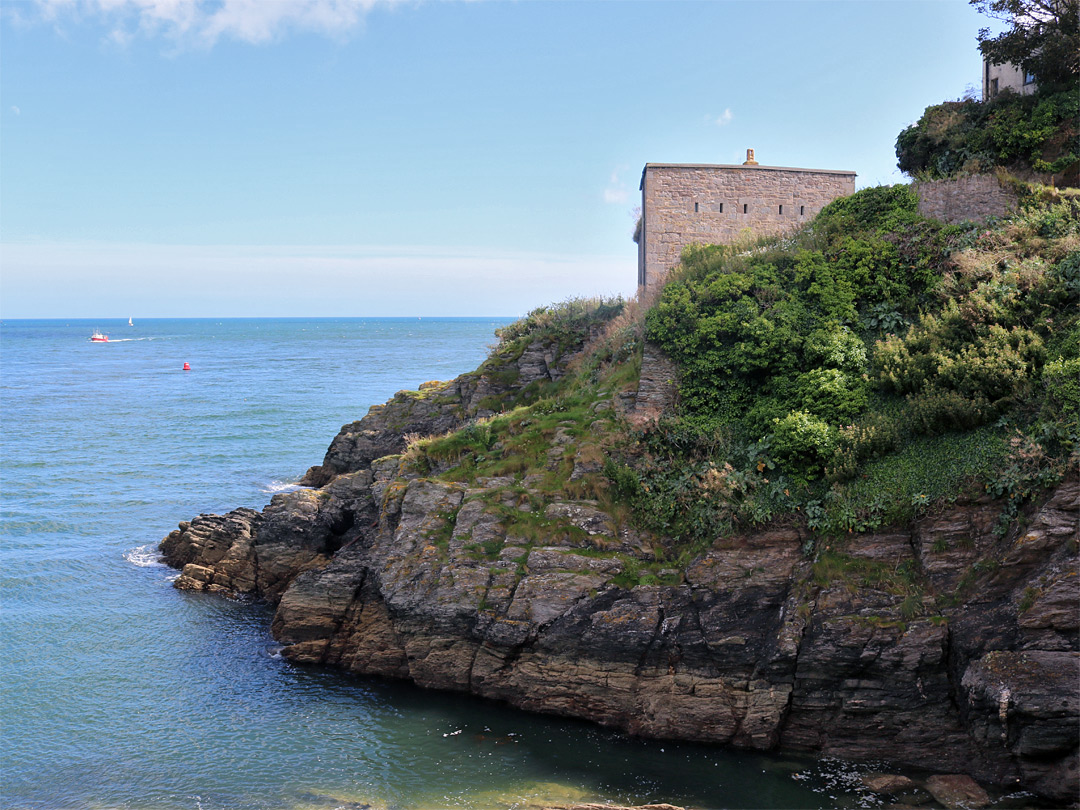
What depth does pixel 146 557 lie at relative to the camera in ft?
92.3

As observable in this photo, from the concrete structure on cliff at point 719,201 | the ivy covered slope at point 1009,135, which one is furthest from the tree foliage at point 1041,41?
the concrete structure on cliff at point 719,201

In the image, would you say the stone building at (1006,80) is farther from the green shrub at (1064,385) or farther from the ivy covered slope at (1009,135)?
the green shrub at (1064,385)

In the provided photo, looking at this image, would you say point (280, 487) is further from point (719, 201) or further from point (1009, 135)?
point (1009, 135)

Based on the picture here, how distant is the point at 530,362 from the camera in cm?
2952

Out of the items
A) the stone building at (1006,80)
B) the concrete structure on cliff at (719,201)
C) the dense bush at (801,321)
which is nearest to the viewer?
the dense bush at (801,321)

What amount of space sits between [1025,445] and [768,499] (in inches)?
195

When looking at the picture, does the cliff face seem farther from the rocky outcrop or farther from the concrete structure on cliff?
the concrete structure on cliff

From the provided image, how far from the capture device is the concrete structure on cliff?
28.1m

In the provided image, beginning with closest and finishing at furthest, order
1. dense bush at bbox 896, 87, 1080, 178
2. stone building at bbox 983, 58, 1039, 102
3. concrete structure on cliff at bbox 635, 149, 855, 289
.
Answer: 1. dense bush at bbox 896, 87, 1080, 178
2. stone building at bbox 983, 58, 1039, 102
3. concrete structure on cliff at bbox 635, 149, 855, 289

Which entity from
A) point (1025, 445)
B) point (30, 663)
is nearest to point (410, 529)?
point (30, 663)

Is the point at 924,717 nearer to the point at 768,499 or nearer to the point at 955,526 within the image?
the point at 955,526

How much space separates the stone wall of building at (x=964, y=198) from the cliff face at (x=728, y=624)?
11.5 metres

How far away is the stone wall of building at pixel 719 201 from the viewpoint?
92.3 feet

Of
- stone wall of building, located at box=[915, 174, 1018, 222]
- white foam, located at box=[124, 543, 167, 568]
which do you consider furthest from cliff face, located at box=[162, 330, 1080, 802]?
stone wall of building, located at box=[915, 174, 1018, 222]
